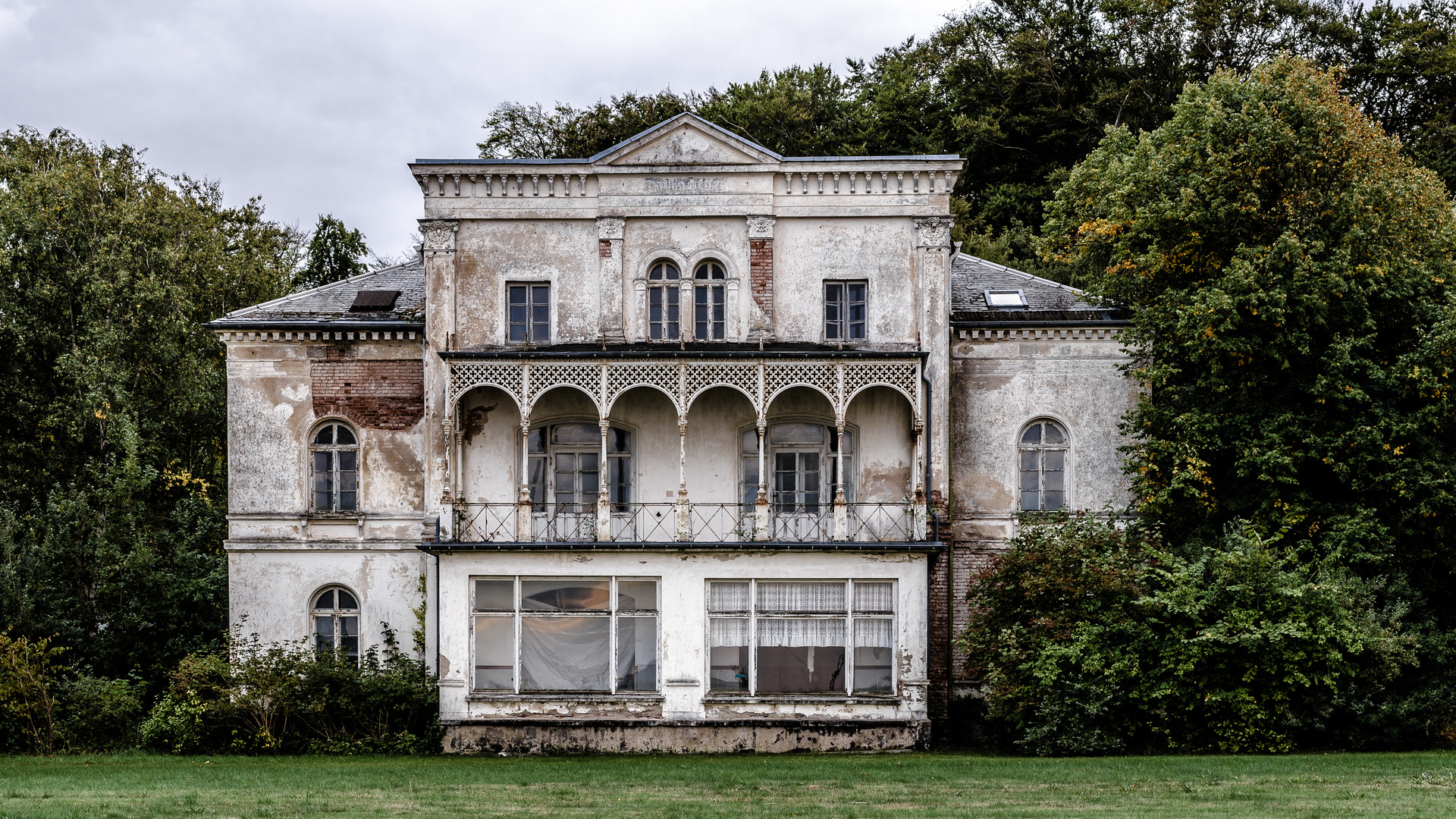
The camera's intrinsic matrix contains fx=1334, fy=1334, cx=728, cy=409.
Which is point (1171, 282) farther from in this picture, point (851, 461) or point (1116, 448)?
point (851, 461)

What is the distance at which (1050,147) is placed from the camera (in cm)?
4434

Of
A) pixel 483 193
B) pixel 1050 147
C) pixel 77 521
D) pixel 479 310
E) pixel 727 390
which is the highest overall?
pixel 1050 147

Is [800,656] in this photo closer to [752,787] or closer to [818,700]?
[818,700]

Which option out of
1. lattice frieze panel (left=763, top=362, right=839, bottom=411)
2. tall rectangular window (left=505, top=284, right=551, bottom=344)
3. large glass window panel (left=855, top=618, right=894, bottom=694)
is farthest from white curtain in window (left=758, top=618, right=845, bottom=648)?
tall rectangular window (left=505, top=284, right=551, bottom=344)

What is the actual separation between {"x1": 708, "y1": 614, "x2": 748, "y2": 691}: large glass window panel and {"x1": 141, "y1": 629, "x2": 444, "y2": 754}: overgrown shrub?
16.8 feet

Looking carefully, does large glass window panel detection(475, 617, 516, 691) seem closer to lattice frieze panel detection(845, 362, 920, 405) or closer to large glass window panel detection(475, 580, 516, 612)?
large glass window panel detection(475, 580, 516, 612)

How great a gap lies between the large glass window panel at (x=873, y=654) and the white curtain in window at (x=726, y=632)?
2056 millimetres

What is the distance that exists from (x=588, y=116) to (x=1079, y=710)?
28232 millimetres

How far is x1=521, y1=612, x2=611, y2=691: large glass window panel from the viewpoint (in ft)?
81.0

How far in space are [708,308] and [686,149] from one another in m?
3.09

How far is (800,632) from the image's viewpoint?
24.5m

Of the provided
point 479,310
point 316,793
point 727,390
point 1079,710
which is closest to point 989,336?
point 727,390

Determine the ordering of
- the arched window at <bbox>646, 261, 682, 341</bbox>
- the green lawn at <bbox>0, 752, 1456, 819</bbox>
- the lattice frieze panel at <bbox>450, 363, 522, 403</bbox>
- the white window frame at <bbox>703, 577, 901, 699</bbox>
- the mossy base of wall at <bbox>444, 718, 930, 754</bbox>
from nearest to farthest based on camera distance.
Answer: the green lawn at <bbox>0, 752, 1456, 819</bbox> → the mossy base of wall at <bbox>444, 718, 930, 754</bbox> → the white window frame at <bbox>703, 577, 901, 699</bbox> → the lattice frieze panel at <bbox>450, 363, 522, 403</bbox> → the arched window at <bbox>646, 261, 682, 341</bbox>

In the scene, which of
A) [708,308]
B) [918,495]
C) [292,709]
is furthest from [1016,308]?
[292,709]
